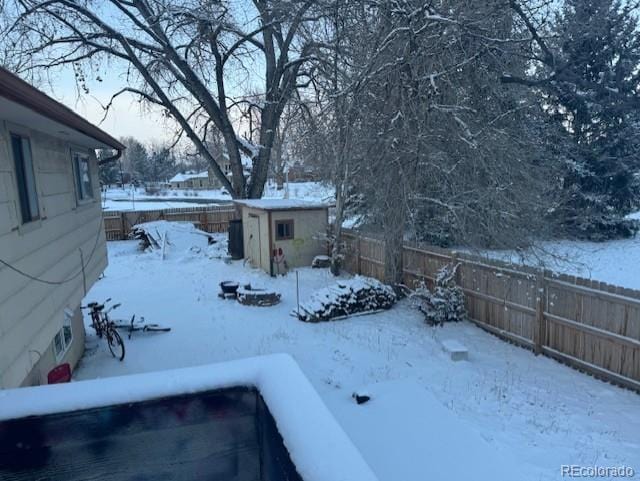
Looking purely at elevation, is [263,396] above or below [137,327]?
above

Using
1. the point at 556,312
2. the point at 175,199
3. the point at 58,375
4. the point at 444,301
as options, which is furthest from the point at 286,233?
the point at 175,199

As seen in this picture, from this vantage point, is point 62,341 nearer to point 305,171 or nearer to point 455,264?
point 455,264

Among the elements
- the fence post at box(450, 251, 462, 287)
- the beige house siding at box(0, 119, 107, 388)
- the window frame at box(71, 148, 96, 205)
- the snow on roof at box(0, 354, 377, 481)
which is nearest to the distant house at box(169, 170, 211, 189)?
the fence post at box(450, 251, 462, 287)

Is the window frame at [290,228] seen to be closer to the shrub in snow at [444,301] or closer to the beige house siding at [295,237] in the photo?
the beige house siding at [295,237]

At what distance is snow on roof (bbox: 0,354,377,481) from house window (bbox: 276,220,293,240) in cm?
1133

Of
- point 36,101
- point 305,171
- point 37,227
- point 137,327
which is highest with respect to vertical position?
point 36,101

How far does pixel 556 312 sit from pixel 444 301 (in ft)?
7.07

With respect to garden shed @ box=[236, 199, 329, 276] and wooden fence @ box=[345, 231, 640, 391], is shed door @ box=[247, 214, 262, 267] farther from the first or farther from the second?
wooden fence @ box=[345, 231, 640, 391]

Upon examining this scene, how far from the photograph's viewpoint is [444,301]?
8.45 m

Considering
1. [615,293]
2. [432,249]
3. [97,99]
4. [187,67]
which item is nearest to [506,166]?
[432,249]

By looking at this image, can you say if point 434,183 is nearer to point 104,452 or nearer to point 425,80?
point 425,80

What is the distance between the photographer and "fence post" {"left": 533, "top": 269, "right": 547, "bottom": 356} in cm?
688
